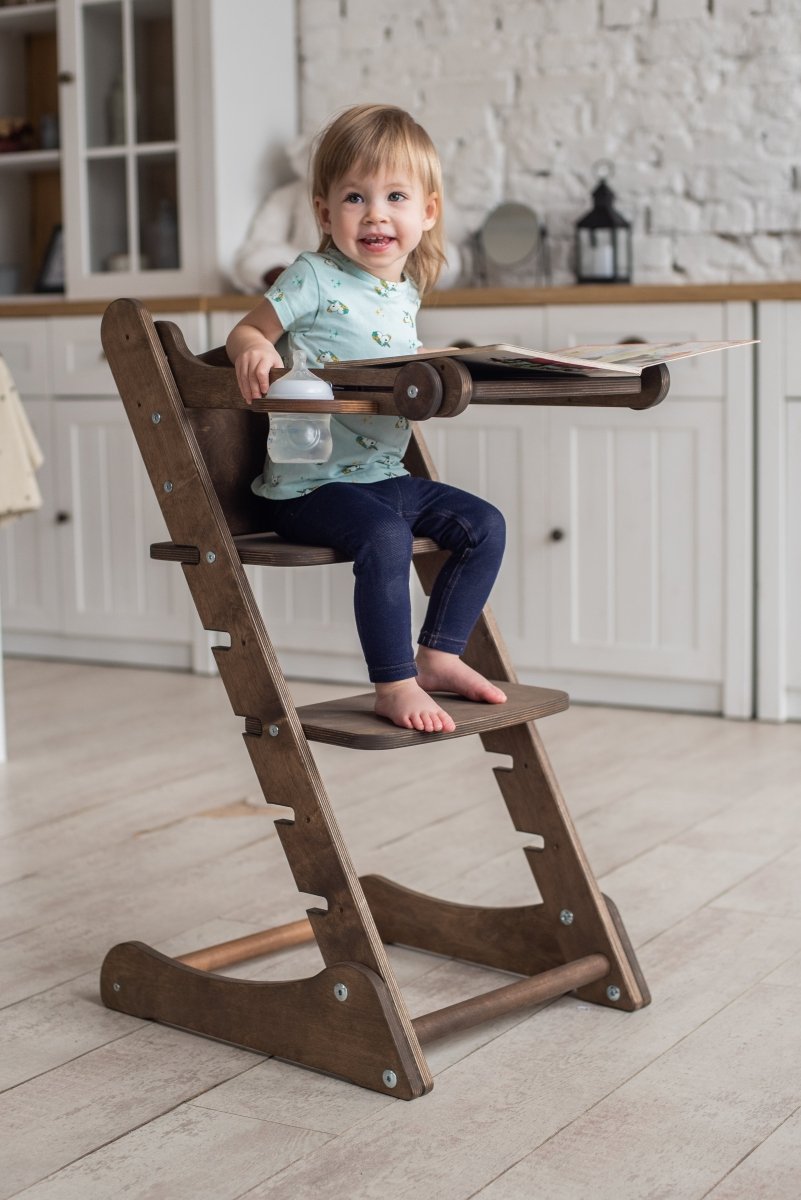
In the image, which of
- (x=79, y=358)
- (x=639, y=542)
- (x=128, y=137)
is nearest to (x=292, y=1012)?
(x=639, y=542)

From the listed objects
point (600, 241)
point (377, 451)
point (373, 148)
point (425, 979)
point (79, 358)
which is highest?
point (600, 241)

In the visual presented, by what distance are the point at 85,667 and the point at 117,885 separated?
1843 millimetres

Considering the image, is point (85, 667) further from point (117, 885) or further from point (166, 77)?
point (117, 885)

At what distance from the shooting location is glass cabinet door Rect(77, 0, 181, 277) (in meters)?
4.09

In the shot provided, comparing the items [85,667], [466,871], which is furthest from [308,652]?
[466,871]

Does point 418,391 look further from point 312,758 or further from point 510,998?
point 510,998

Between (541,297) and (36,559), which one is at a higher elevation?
(541,297)

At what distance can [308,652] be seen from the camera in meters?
3.92

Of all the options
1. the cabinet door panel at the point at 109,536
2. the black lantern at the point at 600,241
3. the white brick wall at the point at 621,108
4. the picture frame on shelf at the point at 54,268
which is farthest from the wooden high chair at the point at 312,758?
the picture frame on shelf at the point at 54,268

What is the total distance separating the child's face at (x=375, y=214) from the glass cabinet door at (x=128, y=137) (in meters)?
2.42

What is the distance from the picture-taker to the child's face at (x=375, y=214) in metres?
1.78

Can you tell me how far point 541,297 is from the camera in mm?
3498

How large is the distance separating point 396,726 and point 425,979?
1.52ft

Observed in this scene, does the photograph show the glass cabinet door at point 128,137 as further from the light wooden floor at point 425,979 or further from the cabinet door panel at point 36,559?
the light wooden floor at point 425,979
